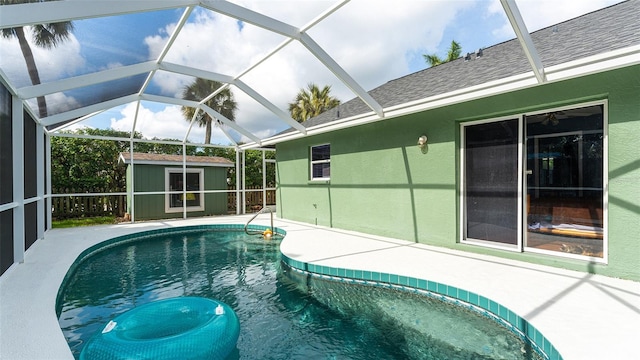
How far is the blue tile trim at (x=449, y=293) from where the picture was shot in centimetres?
275

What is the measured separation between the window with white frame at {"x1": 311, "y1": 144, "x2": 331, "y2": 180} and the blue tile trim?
393cm

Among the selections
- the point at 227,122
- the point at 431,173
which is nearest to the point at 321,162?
the point at 227,122

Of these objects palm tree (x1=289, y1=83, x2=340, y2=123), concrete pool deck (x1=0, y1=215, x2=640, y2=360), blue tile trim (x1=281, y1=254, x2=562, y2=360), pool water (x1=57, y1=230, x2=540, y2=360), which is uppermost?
palm tree (x1=289, y1=83, x2=340, y2=123)

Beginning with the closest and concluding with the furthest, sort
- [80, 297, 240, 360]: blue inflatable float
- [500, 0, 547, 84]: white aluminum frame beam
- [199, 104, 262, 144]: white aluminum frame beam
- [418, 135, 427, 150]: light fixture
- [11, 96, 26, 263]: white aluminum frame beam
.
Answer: [80, 297, 240, 360]: blue inflatable float → [500, 0, 547, 84]: white aluminum frame beam → [11, 96, 26, 263]: white aluminum frame beam → [418, 135, 427, 150]: light fixture → [199, 104, 262, 144]: white aluminum frame beam

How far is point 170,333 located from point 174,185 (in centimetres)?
1051

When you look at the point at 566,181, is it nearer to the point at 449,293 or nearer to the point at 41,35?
the point at 449,293

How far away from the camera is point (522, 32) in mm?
3686

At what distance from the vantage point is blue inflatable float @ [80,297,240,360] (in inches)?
93.4

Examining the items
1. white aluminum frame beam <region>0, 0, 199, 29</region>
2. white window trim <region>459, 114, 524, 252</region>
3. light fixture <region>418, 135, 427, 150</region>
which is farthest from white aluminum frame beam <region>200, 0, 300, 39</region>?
white window trim <region>459, 114, 524, 252</region>

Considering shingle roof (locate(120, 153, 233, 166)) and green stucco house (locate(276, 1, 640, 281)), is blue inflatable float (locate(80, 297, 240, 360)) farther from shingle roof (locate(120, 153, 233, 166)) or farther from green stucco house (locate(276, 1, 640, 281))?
shingle roof (locate(120, 153, 233, 166))

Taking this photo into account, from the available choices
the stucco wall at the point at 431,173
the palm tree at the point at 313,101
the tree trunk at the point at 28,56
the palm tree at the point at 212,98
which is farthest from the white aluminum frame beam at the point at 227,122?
the palm tree at the point at 313,101

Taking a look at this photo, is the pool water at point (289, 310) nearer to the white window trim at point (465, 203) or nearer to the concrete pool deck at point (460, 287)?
the concrete pool deck at point (460, 287)

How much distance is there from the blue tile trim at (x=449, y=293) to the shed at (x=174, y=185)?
765cm

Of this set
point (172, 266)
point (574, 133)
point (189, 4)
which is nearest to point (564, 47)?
point (574, 133)
